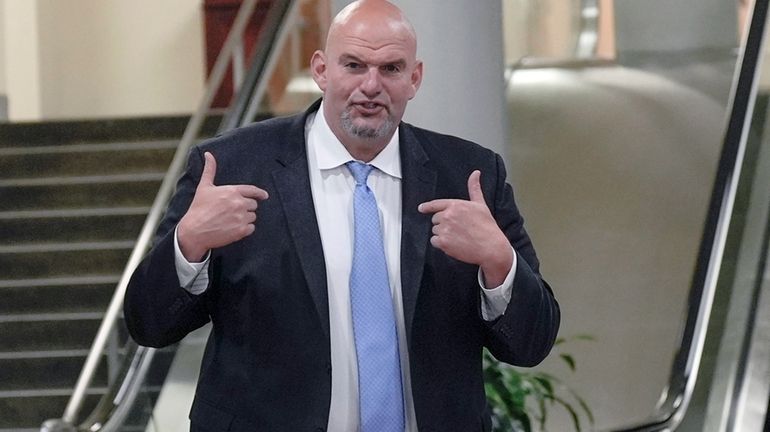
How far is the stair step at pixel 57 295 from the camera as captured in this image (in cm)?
823

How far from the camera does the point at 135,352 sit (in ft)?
19.3

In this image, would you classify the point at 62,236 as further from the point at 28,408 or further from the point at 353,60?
the point at 353,60

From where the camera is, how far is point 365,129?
8.16 feet

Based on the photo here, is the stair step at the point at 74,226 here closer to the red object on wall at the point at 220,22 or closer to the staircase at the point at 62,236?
the staircase at the point at 62,236

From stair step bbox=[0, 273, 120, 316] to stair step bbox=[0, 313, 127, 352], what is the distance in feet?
0.77

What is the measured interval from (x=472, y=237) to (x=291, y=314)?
0.33 metres

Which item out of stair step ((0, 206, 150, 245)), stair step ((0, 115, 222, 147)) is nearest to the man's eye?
stair step ((0, 206, 150, 245))

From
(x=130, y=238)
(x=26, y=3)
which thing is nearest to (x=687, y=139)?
(x=130, y=238)

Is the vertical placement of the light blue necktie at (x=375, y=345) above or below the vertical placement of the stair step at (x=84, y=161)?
above

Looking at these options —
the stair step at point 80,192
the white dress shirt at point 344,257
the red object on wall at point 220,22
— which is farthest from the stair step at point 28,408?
the white dress shirt at point 344,257

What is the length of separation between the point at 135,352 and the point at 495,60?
1.85 metres

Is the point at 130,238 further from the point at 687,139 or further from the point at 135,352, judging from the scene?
the point at 687,139

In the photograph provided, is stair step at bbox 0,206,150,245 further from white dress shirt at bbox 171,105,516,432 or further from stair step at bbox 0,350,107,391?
white dress shirt at bbox 171,105,516,432

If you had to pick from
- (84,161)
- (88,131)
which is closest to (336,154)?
(84,161)
